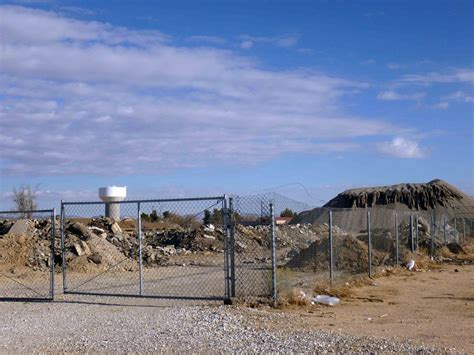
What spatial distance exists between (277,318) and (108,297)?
188 inches

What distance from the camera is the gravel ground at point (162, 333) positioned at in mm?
9242

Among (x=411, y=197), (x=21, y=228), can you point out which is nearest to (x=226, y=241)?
(x=21, y=228)

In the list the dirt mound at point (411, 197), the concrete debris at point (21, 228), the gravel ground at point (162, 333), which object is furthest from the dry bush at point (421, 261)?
the dirt mound at point (411, 197)

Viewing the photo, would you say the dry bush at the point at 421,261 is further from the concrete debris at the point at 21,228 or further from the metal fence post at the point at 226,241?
the concrete debris at the point at 21,228

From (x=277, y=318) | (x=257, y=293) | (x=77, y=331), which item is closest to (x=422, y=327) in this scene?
(x=277, y=318)

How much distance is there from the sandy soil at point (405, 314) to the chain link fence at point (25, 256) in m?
8.25

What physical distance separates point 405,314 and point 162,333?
5074 mm

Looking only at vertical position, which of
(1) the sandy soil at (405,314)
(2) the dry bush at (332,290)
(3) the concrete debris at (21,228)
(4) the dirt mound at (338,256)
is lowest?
(1) the sandy soil at (405,314)

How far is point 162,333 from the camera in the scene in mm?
10320

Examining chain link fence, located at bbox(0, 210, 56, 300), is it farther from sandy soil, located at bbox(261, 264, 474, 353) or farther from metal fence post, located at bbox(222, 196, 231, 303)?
sandy soil, located at bbox(261, 264, 474, 353)

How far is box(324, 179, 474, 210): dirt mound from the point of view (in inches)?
2527

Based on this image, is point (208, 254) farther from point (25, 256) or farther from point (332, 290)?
point (332, 290)

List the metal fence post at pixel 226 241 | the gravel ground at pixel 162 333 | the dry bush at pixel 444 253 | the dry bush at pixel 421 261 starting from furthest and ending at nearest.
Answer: the dry bush at pixel 444 253, the dry bush at pixel 421 261, the metal fence post at pixel 226 241, the gravel ground at pixel 162 333

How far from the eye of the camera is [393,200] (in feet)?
216
